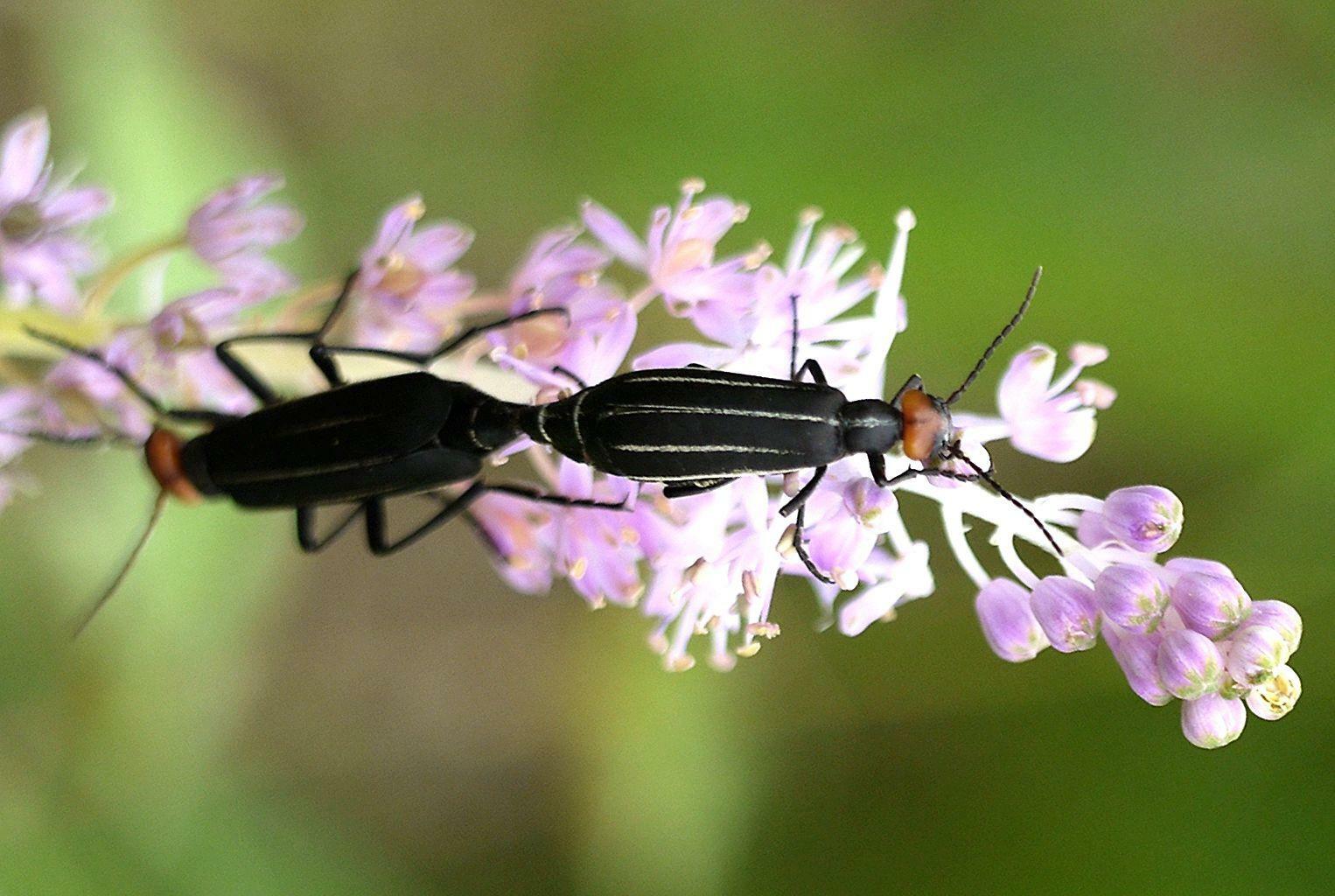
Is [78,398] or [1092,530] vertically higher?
[78,398]

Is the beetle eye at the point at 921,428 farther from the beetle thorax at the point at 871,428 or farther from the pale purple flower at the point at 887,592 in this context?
the pale purple flower at the point at 887,592

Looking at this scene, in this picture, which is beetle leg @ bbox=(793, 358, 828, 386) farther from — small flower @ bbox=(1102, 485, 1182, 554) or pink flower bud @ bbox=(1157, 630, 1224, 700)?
pink flower bud @ bbox=(1157, 630, 1224, 700)

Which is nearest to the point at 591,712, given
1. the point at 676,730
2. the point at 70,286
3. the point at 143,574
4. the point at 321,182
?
the point at 676,730

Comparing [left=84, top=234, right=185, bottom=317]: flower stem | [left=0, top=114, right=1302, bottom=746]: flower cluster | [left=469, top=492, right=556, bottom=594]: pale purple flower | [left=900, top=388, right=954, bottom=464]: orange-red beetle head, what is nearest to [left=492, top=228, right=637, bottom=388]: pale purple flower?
[left=0, top=114, right=1302, bottom=746]: flower cluster

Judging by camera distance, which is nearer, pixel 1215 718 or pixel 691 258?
pixel 1215 718

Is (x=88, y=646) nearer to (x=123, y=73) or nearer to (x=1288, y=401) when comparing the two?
(x=123, y=73)

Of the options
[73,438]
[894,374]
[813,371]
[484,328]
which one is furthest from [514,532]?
[894,374]

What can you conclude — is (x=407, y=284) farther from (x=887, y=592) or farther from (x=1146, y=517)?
(x=1146, y=517)
